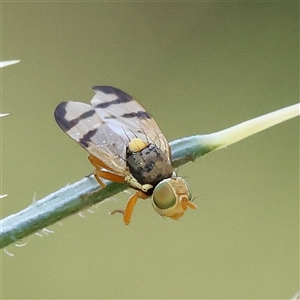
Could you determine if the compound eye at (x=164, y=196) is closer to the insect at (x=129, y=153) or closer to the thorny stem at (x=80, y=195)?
the insect at (x=129, y=153)

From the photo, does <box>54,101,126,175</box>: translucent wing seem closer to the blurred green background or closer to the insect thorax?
the insect thorax

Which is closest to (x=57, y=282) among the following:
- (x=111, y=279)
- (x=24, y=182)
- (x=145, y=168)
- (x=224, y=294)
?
(x=111, y=279)

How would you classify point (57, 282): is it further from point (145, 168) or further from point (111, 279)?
point (145, 168)

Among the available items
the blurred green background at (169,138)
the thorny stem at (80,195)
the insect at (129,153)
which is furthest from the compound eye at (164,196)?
the blurred green background at (169,138)

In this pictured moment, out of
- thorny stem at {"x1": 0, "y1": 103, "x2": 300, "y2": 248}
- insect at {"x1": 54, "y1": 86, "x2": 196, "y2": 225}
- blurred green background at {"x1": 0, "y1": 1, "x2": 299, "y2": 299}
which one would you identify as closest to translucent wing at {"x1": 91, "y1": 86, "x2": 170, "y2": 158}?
insect at {"x1": 54, "y1": 86, "x2": 196, "y2": 225}

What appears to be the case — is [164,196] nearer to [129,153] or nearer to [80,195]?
[129,153]
